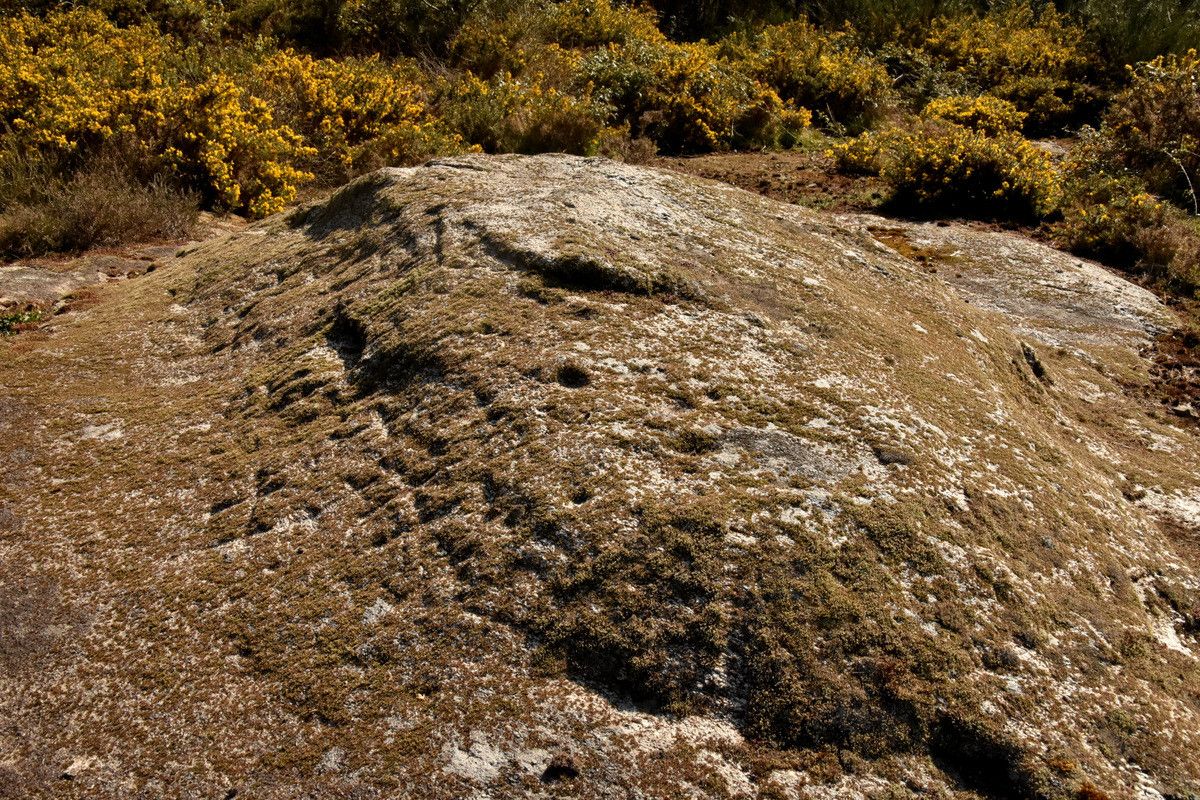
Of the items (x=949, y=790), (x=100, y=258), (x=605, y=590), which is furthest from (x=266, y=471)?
(x=100, y=258)

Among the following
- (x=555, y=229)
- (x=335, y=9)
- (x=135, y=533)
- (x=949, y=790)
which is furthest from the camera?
(x=335, y=9)

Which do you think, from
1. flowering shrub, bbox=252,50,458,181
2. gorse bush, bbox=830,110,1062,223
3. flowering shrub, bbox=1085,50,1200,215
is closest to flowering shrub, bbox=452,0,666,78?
→ flowering shrub, bbox=252,50,458,181

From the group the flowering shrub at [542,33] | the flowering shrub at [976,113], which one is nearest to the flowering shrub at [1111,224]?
the flowering shrub at [976,113]

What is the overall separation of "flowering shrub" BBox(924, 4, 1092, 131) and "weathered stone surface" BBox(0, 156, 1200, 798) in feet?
45.9

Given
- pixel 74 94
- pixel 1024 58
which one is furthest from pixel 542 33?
pixel 1024 58

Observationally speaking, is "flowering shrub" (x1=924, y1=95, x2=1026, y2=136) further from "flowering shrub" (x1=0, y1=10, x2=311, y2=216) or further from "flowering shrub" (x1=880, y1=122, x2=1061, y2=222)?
"flowering shrub" (x1=0, y1=10, x2=311, y2=216)

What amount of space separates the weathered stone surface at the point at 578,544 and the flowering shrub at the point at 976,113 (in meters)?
9.89

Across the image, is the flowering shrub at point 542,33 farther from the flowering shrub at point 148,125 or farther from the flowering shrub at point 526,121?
the flowering shrub at point 148,125

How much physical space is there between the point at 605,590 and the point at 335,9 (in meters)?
14.2

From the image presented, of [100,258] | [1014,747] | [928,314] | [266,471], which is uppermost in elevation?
[928,314]

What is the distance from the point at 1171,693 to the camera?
2496mm

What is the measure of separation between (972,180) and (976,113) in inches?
165

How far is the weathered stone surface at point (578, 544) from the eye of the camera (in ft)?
7.16

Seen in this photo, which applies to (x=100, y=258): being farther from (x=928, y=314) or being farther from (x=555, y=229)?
(x=928, y=314)
